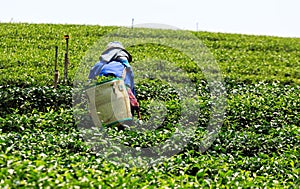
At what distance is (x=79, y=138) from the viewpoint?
648 cm

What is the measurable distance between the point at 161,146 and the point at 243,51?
12873mm

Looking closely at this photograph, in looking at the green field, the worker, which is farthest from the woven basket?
the worker

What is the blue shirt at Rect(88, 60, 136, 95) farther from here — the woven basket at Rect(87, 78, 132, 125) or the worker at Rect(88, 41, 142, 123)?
the woven basket at Rect(87, 78, 132, 125)

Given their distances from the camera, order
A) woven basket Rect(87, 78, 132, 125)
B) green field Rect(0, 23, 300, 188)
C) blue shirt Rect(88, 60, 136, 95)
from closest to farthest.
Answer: green field Rect(0, 23, 300, 188) → woven basket Rect(87, 78, 132, 125) → blue shirt Rect(88, 60, 136, 95)

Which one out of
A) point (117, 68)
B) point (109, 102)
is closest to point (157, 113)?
point (117, 68)

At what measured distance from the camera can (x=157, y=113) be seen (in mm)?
8797

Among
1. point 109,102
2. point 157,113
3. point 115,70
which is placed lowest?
point 157,113

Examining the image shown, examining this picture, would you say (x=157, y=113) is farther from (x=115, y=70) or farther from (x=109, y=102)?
(x=109, y=102)

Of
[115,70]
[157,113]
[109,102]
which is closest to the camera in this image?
[109,102]

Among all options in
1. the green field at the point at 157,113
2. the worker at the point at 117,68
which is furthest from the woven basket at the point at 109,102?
the worker at the point at 117,68

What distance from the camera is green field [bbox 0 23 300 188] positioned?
187 inches

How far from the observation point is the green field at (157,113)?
15.5 ft

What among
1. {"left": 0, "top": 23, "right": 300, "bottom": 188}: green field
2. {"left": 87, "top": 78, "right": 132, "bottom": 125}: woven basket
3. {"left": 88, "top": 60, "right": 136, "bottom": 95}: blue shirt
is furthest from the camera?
{"left": 88, "top": 60, "right": 136, "bottom": 95}: blue shirt

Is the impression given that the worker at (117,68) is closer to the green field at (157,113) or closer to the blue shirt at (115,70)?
the blue shirt at (115,70)
